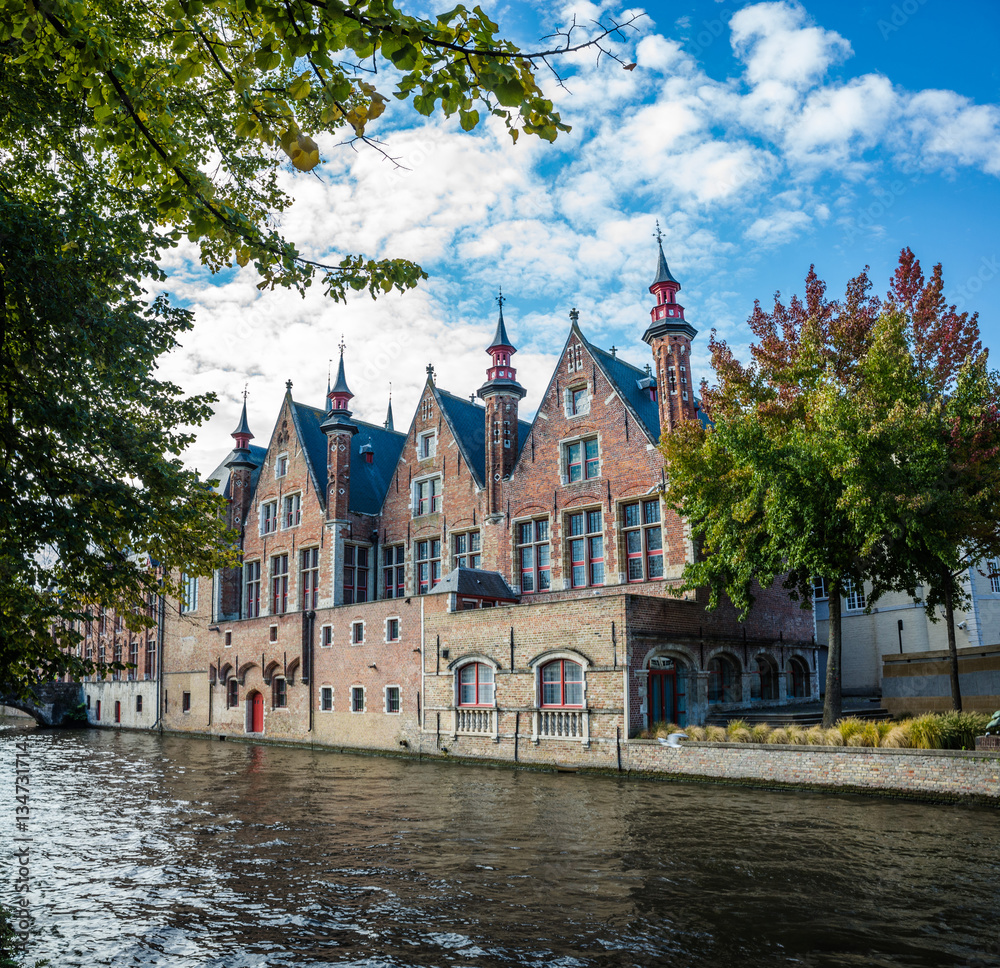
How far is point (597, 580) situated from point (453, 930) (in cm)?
1895

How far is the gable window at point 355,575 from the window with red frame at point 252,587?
6.87 metres

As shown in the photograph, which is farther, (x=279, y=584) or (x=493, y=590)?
(x=279, y=584)

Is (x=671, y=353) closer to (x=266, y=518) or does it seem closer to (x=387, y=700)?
(x=387, y=700)

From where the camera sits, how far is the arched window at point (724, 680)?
24.9 metres

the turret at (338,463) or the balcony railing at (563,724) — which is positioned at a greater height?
the turret at (338,463)

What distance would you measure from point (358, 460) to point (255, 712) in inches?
500

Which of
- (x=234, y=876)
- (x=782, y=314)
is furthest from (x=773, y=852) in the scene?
(x=782, y=314)

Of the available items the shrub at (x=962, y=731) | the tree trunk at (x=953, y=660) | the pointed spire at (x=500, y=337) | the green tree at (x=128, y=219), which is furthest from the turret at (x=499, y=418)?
the green tree at (x=128, y=219)

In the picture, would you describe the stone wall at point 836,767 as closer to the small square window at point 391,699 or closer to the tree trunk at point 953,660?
the tree trunk at point 953,660

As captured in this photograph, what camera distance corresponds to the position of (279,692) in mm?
34688

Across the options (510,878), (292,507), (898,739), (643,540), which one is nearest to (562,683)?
(643,540)

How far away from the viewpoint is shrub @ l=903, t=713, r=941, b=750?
1642 cm

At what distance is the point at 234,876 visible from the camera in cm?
1071

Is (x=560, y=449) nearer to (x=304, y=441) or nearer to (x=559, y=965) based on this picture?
(x=304, y=441)
